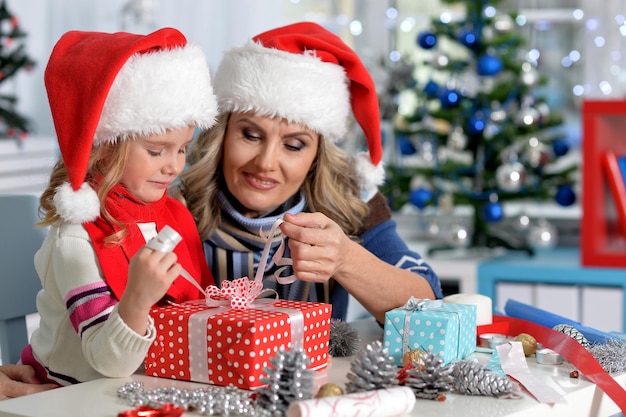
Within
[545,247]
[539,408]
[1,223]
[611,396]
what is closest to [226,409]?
[539,408]

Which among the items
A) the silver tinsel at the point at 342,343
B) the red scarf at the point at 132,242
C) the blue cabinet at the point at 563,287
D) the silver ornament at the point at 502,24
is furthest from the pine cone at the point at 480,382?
the silver ornament at the point at 502,24

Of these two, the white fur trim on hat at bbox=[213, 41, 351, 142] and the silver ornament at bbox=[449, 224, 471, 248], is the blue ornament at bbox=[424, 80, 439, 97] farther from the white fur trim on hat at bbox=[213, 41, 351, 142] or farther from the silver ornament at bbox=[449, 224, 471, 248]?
the white fur trim on hat at bbox=[213, 41, 351, 142]

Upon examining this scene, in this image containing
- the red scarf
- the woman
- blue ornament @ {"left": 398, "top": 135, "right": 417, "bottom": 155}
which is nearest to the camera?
the red scarf

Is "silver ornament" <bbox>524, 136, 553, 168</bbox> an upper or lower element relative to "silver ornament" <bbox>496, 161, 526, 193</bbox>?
upper

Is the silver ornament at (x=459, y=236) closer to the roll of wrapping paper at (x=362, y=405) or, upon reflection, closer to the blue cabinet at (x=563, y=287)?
the blue cabinet at (x=563, y=287)

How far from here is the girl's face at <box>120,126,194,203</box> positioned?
1426 millimetres

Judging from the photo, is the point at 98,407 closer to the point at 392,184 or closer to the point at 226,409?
the point at 226,409

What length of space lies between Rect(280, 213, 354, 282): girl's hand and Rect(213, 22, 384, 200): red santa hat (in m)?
0.28

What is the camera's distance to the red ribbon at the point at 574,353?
1.27m

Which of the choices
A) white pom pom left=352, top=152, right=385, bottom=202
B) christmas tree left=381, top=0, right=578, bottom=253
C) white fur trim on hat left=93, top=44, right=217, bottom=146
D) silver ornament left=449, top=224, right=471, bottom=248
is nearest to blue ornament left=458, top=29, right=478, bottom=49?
christmas tree left=381, top=0, right=578, bottom=253

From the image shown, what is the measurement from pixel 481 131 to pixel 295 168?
1.76 metres

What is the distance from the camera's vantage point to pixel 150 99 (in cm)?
140

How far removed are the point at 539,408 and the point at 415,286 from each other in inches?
21.0

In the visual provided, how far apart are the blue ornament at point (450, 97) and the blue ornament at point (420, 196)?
0.32 meters
